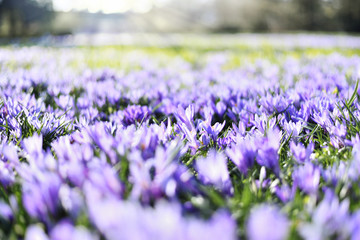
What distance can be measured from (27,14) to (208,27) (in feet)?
74.6

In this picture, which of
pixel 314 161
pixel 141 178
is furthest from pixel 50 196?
pixel 314 161

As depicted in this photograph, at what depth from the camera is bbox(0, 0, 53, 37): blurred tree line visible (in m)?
26.8

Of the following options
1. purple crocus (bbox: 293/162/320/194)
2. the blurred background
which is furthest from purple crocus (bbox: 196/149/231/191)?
the blurred background

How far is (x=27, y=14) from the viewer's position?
27.4m

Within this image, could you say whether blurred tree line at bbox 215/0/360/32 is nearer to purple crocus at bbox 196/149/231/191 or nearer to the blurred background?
the blurred background

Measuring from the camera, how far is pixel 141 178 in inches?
33.7

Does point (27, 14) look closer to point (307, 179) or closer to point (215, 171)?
point (215, 171)

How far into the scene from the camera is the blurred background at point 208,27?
27.5 m

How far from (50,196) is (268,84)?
192 cm

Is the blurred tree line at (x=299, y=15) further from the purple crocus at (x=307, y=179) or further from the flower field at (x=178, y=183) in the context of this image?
the purple crocus at (x=307, y=179)

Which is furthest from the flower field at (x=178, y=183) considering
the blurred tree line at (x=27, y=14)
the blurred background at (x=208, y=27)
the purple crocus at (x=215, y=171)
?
the blurred tree line at (x=27, y=14)

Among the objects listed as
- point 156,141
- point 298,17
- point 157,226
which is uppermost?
point 298,17

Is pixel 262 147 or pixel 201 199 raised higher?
pixel 262 147

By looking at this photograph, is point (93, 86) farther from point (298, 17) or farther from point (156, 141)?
point (298, 17)
